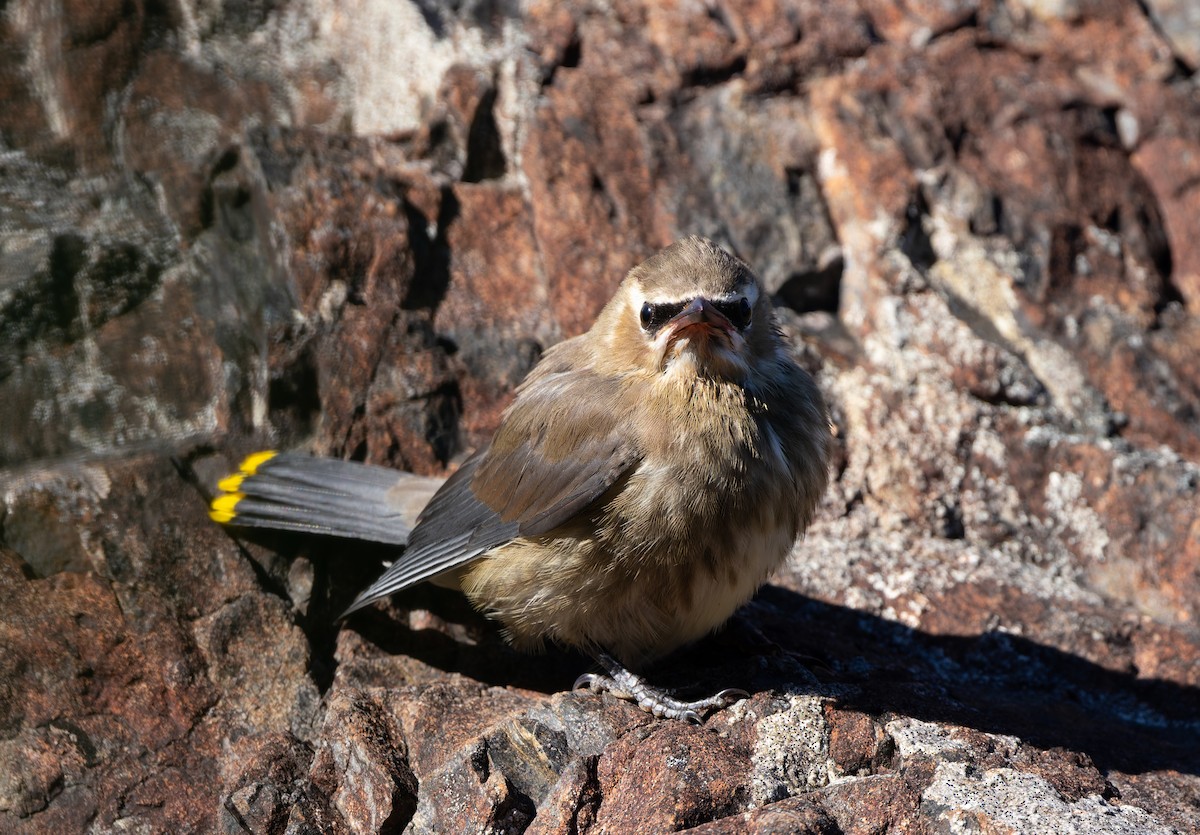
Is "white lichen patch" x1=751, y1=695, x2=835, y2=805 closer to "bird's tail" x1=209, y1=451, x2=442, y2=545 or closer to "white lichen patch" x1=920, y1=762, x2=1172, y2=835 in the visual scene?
"white lichen patch" x1=920, y1=762, x2=1172, y2=835

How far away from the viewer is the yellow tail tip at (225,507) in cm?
457

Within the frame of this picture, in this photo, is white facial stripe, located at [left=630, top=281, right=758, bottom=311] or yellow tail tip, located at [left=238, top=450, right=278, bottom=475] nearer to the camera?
white facial stripe, located at [left=630, top=281, right=758, bottom=311]

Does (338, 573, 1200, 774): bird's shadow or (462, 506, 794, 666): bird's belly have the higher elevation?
(462, 506, 794, 666): bird's belly

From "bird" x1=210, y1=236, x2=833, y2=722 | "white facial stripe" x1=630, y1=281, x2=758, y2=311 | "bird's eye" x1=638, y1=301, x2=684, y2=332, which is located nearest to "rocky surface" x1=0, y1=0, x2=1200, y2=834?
"bird" x1=210, y1=236, x2=833, y2=722

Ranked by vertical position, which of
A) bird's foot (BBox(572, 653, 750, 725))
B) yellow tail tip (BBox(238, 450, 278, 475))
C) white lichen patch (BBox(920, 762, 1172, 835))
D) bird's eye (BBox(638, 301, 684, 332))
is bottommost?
bird's foot (BBox(572, 653, 750, 725))

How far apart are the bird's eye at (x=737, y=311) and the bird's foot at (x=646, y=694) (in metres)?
1.36

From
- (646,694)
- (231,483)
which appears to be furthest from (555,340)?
(646,694)

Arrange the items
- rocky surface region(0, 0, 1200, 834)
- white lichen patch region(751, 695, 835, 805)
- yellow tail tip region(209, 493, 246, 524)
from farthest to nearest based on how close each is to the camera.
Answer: yellow tail tip region(209, 493, 246, 524) < rocky surface region(0, 0, 1200, 834) < white lichen patch region(751, 695, 835, 805)

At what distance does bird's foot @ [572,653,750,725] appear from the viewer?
4039 mm

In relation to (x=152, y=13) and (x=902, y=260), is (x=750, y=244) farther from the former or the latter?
(x=152, y=13)

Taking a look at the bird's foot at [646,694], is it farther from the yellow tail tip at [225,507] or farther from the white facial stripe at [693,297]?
the yellow tail tip at [225,507]

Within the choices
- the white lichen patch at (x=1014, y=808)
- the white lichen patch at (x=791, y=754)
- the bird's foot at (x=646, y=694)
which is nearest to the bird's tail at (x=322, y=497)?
the bird's foot at (x=646, y=694)

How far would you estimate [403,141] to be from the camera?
580 cm

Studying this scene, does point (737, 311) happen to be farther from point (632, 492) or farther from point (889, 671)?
point (889, 671)
